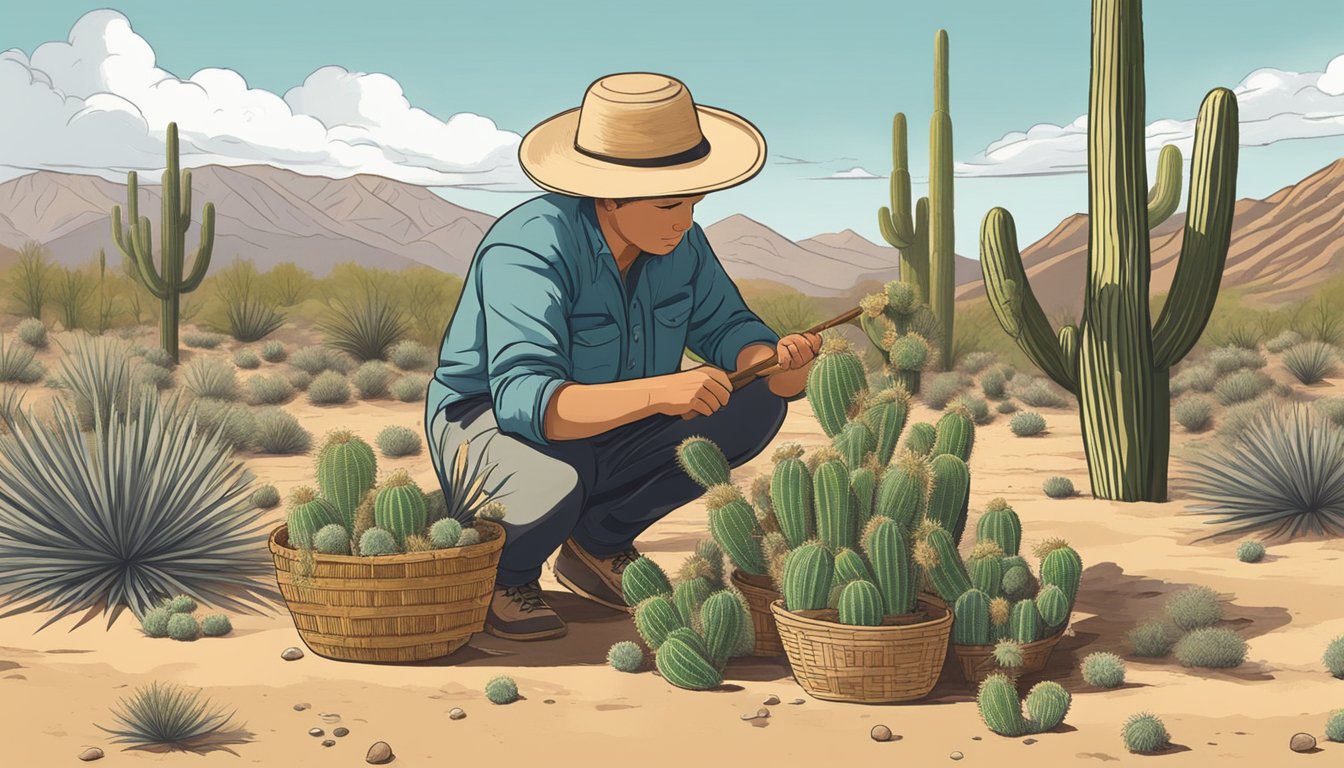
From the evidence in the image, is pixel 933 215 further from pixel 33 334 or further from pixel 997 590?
pixel 33 334

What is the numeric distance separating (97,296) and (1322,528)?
20.2 metres

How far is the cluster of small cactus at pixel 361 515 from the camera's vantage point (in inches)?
221

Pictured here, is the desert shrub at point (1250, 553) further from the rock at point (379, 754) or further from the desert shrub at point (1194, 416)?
the desert shrub at point (1194, 416)

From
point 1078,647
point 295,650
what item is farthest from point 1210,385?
point 295,650

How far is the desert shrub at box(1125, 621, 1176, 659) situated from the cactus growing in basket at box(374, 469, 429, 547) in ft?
8.98

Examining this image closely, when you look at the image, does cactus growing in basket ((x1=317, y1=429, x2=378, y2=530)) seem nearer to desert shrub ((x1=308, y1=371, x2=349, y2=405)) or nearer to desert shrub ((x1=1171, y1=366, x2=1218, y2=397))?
desert shrub ((x1=308, y1=371, x2=349, y2=405))

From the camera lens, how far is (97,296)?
24.2 m

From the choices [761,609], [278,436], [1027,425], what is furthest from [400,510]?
[1027,425]

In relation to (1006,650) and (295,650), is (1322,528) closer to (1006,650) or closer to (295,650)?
(1006,650)

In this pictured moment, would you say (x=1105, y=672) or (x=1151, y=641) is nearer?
(x=1105, y=672)

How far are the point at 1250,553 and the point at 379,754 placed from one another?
188 inches

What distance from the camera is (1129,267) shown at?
30.9ft

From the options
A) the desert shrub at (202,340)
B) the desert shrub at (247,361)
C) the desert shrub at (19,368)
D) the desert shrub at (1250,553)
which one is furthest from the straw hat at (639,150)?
the desert shrub at (202,340)

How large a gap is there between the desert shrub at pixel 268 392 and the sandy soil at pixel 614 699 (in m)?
9.40
